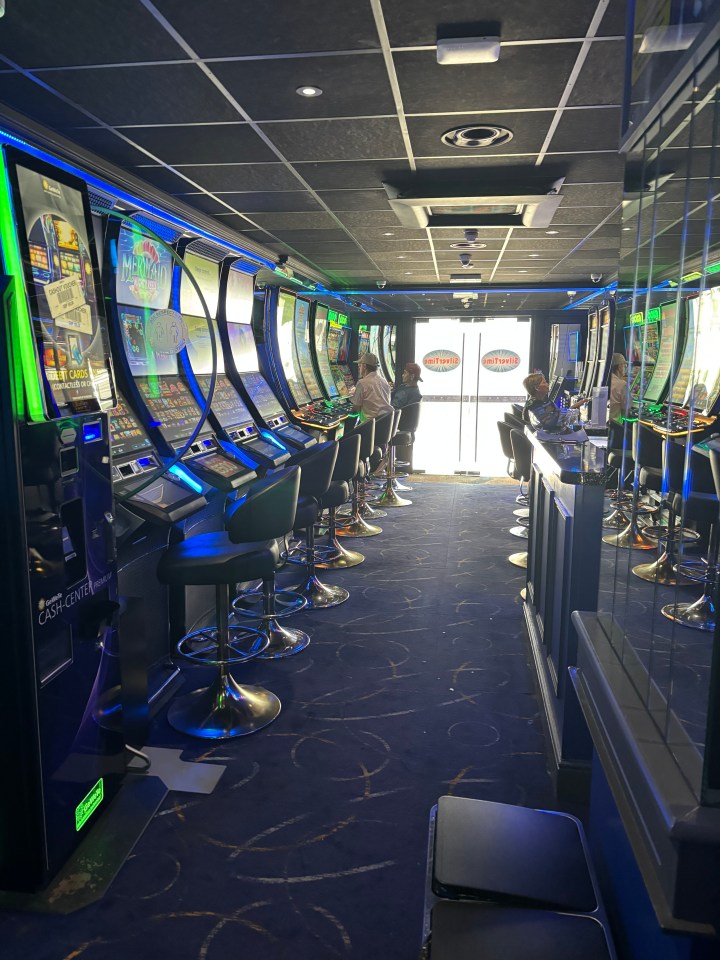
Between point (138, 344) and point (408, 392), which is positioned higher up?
point (138, 344)

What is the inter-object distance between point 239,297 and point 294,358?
5.88 feet

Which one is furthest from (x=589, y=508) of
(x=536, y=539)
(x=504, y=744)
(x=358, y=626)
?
(x=358, y=626)

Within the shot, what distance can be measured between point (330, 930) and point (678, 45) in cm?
195

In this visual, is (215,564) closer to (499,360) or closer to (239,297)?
(239,297)

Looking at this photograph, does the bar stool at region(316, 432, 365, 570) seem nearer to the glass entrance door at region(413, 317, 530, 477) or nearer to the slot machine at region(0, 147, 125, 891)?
the slot machine at region(0, 147, 125, 891)

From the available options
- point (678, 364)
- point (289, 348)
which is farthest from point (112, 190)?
point (678, 364)

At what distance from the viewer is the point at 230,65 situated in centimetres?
234

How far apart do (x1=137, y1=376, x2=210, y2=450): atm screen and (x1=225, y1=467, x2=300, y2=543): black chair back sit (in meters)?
0.68

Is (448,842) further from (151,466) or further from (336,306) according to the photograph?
(336,306)

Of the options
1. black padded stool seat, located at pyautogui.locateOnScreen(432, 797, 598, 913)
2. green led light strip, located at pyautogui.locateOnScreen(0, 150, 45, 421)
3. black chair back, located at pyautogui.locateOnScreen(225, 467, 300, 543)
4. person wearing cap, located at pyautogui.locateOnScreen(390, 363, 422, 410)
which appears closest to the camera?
black padded stool seat, located at pyautogui.locateOnScreen(432, 797, 598, 913)

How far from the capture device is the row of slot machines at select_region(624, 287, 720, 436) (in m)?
0.97

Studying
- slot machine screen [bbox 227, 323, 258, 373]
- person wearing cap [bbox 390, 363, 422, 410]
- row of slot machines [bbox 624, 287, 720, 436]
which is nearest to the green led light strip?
row of slot machines [bbox 624, 287, 720, 436]

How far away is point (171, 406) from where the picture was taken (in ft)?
11.3

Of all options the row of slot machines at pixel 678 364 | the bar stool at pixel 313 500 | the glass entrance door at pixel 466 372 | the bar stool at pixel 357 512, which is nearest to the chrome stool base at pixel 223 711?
the bar stool at pixel 313 500
